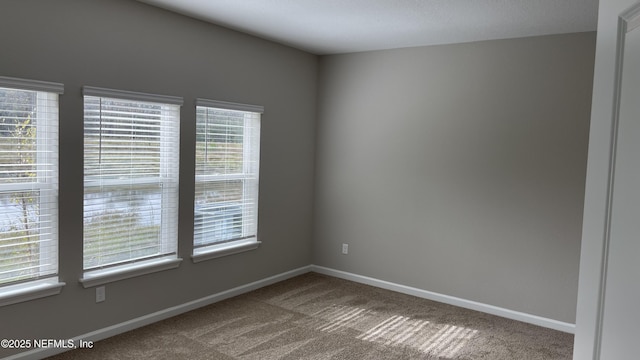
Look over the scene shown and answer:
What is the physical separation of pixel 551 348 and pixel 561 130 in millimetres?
1775

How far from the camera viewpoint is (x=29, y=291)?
9.94 ft

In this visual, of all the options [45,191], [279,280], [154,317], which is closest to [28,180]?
[45,191]

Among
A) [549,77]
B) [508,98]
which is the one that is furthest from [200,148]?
[549,77]

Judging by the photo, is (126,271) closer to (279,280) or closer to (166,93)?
(166,93)

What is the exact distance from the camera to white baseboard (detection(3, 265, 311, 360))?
3.14m

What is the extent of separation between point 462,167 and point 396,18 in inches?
62.4

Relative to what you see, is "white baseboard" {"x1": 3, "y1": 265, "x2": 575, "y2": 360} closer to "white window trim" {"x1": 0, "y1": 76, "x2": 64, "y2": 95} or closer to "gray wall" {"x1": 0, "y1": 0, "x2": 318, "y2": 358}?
"gray wall" {"x1": 0, "y1": 0, "x2": 318, "y2": 358}

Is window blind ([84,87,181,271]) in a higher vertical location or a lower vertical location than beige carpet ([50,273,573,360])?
higher

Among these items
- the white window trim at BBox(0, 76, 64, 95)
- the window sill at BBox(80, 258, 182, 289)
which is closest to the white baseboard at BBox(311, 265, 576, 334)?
the window sill at BBox(80, 258, 182, 289)

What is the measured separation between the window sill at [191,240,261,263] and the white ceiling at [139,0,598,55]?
2031mm

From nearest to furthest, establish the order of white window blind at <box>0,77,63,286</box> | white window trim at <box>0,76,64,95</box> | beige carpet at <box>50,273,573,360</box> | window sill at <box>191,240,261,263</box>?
white window trim at <box>0,76,64,95</box>, white window blind at <box>0,77,63,286</box>, beige carpet at <box>50,273,573,360</box>, window sill at <box>191,240,261,263</box>

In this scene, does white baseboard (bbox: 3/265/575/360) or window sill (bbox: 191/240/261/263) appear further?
window sill (bbox: 191/240/261/263)

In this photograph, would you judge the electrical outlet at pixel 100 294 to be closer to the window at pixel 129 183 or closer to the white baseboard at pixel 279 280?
A: the window at pixel 129 183

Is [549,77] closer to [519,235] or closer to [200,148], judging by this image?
[519,235]
